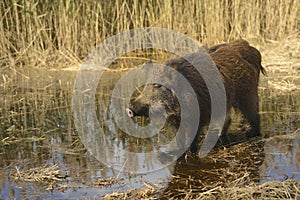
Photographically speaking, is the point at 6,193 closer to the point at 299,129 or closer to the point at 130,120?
the point at 130,120

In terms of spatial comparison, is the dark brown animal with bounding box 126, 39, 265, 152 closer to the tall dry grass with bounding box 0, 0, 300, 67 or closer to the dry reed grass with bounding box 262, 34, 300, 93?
the dry reed grass with bounding box 262, 34, 300, 93

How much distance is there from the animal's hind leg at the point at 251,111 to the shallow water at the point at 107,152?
141 millimetres

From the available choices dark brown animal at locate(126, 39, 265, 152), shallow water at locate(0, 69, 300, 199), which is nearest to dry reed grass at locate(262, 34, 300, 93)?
shallow water at locate(0, 69, 300, 199)

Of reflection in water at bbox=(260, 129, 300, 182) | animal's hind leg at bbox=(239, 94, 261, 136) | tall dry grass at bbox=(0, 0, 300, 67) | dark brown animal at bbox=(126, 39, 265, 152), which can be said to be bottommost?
reflection in water at bbox=(260, 129, 300, 182)

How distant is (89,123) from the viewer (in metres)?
5.75

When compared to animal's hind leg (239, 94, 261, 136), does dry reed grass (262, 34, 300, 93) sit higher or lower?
higher

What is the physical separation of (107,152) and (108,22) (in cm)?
558

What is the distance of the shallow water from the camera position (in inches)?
148

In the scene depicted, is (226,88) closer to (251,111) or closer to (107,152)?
(251,111)

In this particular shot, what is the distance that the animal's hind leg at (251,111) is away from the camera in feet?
16.3

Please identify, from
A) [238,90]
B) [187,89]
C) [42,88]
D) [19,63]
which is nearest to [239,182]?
[187,89]

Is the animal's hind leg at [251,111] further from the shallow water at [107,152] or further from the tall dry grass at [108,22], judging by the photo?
the tall dry grass at [108,22]

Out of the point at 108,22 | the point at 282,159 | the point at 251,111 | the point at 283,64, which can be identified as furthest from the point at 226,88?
the point at 108,22

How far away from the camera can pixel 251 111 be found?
16.3 ft
